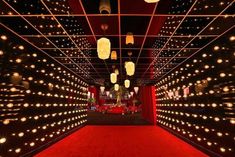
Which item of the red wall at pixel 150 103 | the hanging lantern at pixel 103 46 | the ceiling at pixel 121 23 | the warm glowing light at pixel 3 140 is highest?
the ceiling at pixel 121 23

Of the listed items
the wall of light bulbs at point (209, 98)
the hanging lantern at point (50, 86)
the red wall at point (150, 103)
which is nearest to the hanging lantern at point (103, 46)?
the wall of light bulbs at point (209, 98)

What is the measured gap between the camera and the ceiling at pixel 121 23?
9.41ft

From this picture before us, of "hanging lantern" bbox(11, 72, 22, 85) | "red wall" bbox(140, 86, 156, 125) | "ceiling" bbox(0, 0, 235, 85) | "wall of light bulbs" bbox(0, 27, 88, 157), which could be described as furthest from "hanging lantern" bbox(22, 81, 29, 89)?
"red wall" bbox(140, 86, 156, 125)

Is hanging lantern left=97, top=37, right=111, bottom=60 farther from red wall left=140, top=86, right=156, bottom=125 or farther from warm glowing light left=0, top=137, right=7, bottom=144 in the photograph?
red wall left=140, top=86, right=156, bottom=125

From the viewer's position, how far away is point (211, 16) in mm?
3180

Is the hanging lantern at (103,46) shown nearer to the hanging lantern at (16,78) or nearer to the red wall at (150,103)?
the hanging lantern at (16,78)

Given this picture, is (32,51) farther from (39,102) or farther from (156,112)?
(156,112)

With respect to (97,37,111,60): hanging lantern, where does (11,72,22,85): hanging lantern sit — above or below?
below

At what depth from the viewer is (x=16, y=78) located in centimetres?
361

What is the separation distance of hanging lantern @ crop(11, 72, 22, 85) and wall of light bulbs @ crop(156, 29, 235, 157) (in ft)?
13.5

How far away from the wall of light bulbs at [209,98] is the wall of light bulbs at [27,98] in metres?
4.08

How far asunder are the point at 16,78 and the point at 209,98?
4181 mm

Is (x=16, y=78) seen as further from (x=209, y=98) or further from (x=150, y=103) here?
(x=150, y=103)

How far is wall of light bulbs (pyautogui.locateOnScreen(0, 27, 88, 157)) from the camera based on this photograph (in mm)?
3303
